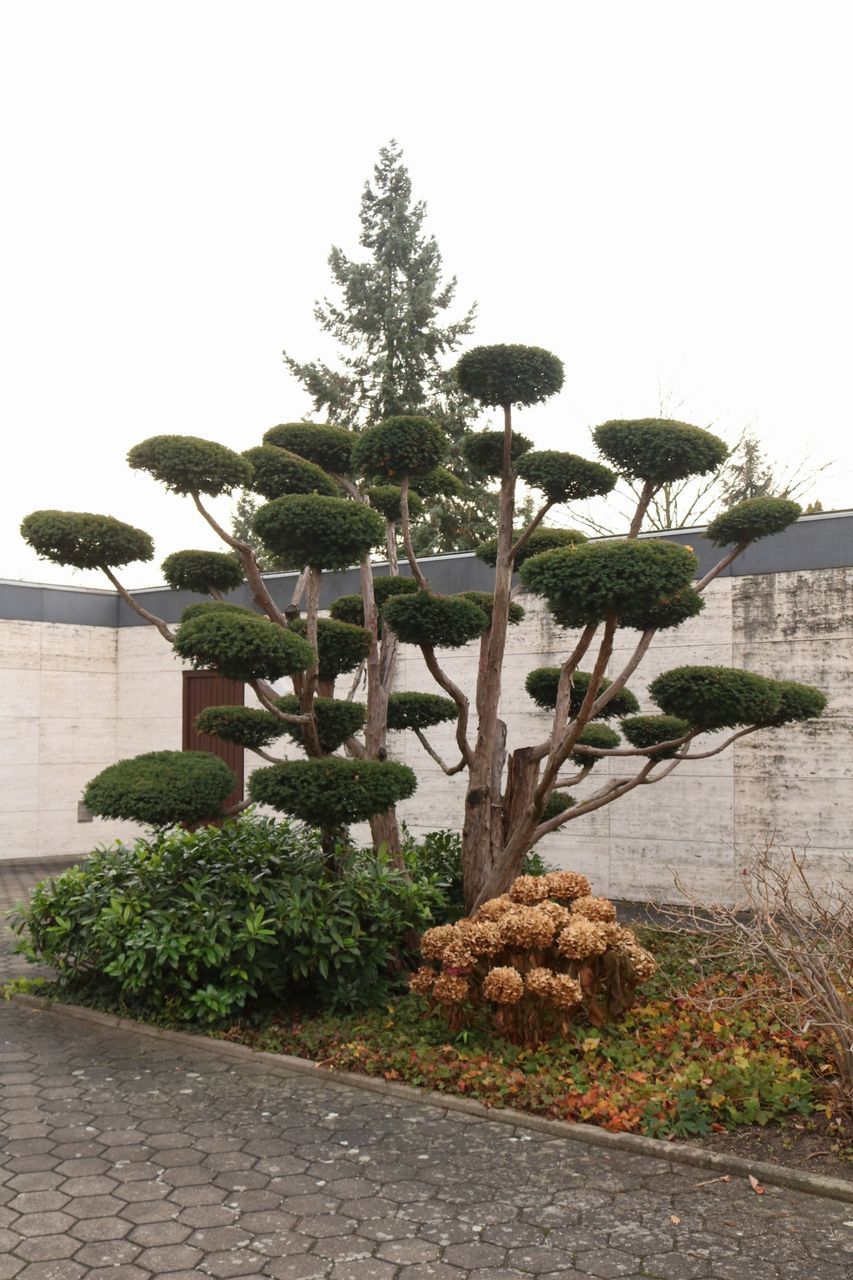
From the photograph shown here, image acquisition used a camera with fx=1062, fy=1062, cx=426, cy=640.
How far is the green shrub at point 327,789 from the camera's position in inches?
242

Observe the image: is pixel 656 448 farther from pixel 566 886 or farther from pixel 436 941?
pixel 436 941

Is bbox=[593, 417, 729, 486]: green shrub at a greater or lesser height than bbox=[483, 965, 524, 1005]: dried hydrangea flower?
greater

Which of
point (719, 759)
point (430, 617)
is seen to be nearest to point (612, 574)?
point (430, 617)

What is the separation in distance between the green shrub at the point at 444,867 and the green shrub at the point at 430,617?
5.57ft

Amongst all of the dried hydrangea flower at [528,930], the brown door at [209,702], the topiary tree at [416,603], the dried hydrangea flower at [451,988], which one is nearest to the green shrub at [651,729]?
the topiary tree at [416,603]

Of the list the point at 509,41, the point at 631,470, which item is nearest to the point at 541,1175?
the point at 631,470

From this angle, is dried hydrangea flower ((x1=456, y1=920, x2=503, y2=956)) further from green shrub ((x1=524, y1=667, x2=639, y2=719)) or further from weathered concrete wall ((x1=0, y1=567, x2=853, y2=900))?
weathered concrete wall ((x1=0, y1=567, x2=853, y2=900))

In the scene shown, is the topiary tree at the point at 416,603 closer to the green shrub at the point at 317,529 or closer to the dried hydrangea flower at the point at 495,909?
the green shrub at the point at 317,529

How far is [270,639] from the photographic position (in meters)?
5.93

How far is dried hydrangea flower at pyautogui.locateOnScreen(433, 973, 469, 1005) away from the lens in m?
5.59

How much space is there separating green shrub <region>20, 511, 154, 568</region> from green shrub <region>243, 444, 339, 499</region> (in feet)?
2.81

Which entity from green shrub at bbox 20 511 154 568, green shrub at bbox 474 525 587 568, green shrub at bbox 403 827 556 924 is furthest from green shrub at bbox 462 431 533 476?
green shrub at bbox 403 827 556 924

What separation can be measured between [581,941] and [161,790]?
259cm

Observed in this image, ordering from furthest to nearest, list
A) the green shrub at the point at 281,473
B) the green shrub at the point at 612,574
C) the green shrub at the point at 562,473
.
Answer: the green shrub at the point at 281,473 → the green shrub at the point at 562,473 → the green shrub at the point at 612,574
